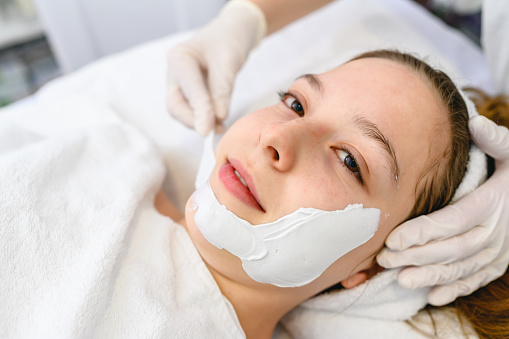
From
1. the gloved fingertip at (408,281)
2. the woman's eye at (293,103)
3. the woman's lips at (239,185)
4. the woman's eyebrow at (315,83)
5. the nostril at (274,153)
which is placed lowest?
the gloved fingertip at (408,281)

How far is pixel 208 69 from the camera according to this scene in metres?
1.27

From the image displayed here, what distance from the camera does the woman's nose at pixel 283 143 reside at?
0.78 m

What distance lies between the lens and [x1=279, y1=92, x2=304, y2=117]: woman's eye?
96 cm

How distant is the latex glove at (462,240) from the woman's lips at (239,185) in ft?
1.09

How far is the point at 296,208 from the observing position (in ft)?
2.58

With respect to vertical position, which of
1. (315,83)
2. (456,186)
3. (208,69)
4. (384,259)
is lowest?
(384,259)

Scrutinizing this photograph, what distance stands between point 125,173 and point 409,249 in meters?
0.72

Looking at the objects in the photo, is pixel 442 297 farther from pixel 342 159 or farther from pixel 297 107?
pixel 297 107

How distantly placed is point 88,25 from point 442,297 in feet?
6.85

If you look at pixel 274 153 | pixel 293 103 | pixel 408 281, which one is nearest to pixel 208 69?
pixel 293 103

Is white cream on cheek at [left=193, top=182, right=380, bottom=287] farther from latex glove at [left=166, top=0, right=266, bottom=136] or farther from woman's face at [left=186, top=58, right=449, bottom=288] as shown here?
latex glove at [left=166, top=0, right=266, bottom=136]

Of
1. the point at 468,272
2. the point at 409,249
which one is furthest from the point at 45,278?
the point at 468,272

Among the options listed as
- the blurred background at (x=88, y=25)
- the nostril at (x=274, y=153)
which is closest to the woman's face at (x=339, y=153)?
the nostril at (x=274, y=153)

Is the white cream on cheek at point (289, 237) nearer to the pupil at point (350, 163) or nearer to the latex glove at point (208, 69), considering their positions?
the pupil at point (350, 163)
